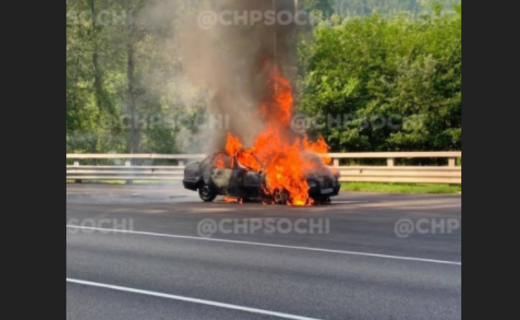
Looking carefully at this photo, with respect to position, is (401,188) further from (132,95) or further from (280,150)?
(132,95)

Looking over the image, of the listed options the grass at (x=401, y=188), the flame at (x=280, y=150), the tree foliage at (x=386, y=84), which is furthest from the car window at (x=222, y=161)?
the tree foliage at (x=386, y=84)

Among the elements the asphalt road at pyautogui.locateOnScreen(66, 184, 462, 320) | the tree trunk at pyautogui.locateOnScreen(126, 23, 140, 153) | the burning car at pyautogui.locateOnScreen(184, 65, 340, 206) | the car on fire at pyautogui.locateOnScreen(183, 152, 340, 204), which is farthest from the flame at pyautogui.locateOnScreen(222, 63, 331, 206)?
the tree trunk at pyautogui.locateOnScreen(126, 23, 140, 153)

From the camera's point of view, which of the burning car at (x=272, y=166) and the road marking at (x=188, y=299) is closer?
the road marking at (x=188, y=299)

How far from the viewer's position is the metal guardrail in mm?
26484

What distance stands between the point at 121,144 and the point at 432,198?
2694 centimetres

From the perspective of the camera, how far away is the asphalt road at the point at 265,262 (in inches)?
345

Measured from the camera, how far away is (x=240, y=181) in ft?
70.6

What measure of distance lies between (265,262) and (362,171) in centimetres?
1741

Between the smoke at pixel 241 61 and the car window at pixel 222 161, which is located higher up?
the smoke at pixel 241 61

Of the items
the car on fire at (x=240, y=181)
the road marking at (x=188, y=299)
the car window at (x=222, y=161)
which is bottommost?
the road marking at (x=188, y=299)

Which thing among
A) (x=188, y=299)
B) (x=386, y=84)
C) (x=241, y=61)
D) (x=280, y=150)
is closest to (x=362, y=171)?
(x=241, y=61)

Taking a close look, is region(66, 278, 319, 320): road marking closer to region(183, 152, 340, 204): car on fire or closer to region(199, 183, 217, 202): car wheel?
region(183, 152, 340, 204): car on fire

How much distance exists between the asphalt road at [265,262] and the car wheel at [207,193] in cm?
160

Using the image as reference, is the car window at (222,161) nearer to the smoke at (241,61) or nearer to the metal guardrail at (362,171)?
the smoke at (241,61)
